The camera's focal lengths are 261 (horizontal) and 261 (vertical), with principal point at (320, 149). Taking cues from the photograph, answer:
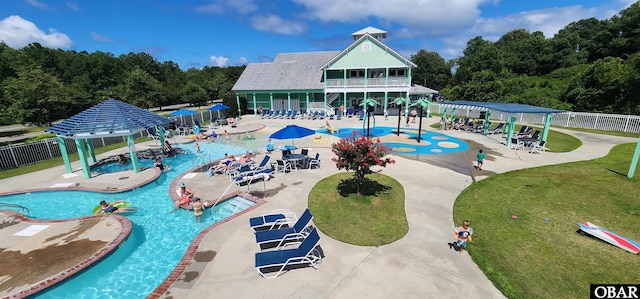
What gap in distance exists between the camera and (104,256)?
24.9 ft

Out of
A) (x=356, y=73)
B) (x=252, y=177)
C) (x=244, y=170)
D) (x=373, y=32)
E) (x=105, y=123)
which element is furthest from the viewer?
(x=356, y=73)

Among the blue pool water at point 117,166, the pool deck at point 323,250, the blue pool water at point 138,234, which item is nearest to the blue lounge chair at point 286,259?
the pool deck at point 323,250

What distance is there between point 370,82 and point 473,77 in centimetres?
2223

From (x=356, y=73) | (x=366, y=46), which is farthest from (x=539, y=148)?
(x=356, y=73)

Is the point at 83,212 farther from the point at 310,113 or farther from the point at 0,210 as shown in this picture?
the point at 310,113

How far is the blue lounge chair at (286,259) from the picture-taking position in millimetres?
6559

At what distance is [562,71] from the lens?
5031cm

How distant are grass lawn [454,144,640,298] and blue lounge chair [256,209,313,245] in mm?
4917

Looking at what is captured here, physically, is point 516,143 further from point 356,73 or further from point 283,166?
point 356,73

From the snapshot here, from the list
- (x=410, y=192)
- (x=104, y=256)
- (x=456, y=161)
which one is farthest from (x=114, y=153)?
(x=456, y=161)

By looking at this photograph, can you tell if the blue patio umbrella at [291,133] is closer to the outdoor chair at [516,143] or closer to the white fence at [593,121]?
the outdoor chair at [516,143]

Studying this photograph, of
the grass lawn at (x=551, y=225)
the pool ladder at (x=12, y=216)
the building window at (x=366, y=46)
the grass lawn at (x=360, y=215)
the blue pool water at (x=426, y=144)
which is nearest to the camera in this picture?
the grass lawn at (x=551, y=225)

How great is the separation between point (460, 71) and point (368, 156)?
65434 millimetres

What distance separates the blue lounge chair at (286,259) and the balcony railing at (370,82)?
100 ft
